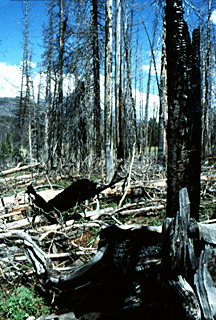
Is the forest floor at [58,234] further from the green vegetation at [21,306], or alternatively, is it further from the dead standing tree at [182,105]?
the dead standing tree at [182,105]

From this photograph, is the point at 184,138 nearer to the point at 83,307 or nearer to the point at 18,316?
the point at 83,307

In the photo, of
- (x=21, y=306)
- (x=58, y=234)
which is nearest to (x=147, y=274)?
(x=21, y=306)

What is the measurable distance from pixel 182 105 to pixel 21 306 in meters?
3.17

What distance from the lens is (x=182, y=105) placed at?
250cm

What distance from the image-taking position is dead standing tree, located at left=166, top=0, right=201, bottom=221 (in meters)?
2.51

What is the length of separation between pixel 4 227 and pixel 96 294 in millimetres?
2591

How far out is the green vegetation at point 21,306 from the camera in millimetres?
2924

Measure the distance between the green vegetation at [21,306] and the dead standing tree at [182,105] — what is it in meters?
2.19

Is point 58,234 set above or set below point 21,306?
above

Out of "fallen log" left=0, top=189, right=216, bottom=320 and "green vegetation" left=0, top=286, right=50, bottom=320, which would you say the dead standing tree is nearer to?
"fallen log" left=0, top=189, right=216, bottom=320

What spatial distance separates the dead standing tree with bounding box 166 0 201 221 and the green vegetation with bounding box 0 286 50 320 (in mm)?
2186

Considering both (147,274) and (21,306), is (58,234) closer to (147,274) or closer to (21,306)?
(21,306)

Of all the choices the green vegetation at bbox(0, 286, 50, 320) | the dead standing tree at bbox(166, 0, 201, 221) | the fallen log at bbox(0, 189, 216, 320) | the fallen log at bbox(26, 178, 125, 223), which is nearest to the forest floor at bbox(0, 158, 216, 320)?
the green vegetation at bbox(0, 286, 50, 320)

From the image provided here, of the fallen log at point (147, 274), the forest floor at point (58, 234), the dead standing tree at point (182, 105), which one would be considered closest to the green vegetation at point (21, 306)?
the forest floor at point (58, 234)
